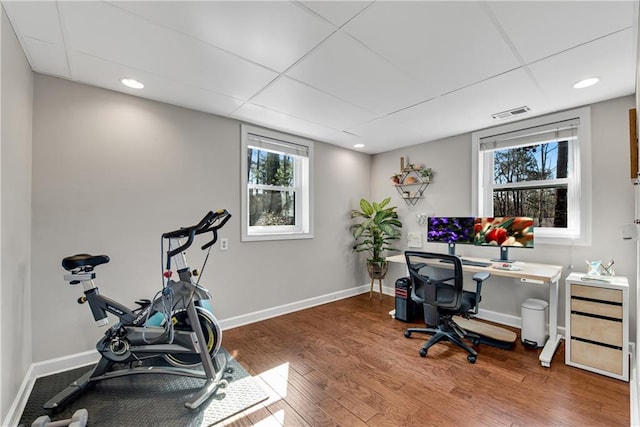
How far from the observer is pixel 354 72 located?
2.11m

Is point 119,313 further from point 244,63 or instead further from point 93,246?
point 244,63

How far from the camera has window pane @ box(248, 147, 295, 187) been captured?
340cm

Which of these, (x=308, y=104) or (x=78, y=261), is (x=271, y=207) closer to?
(x=308, y=104)

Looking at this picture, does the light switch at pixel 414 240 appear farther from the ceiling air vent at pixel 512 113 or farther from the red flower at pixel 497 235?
the ceiling air vent at pixel 512 113

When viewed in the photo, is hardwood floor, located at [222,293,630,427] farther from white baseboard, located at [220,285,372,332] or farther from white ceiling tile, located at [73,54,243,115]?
white ceiling tile, located at [73,54,243,115]

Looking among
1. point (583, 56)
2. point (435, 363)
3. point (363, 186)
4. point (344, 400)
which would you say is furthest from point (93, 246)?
point (583, 56)

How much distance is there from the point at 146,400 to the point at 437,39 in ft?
10.0

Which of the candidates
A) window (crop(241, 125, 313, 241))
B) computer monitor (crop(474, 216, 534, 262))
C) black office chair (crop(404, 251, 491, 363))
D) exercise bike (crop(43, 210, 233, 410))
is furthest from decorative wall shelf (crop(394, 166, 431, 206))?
exercise bike (crop(43, 210, 233, 410))

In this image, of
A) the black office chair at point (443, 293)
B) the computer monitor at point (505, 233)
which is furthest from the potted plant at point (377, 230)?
the black office chair at point (443, 293)

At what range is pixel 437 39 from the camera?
172 cm

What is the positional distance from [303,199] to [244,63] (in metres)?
2.10

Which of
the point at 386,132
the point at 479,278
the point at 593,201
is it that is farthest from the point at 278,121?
the point at 593,201

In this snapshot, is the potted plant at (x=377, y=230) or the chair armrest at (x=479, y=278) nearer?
the chair armrest at (x=479, y=278)

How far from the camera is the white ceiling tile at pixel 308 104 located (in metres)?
2.37
